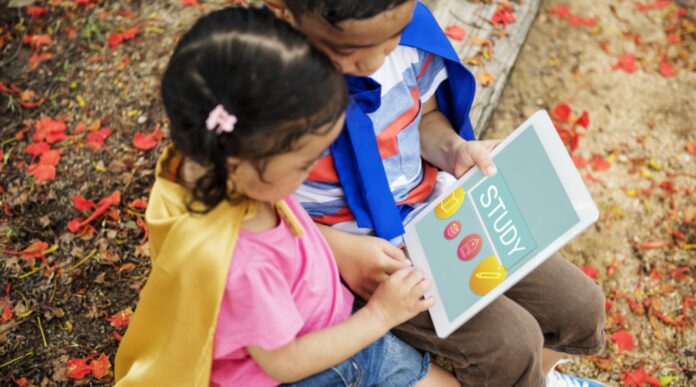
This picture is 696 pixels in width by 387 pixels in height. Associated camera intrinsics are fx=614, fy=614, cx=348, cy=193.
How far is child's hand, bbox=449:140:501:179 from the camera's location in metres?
1.57

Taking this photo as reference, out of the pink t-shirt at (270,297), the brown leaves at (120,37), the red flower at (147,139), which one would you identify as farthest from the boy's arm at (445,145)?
the brown leaves at (120,37)

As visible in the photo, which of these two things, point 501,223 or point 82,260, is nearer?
point 501,223

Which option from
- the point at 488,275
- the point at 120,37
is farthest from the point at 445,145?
the point at 120,37

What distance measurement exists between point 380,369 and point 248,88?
0.81 m

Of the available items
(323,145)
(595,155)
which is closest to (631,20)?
(595,155)

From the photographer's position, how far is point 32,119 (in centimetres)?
273

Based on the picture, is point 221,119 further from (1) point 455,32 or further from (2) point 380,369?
(1) point 455,32

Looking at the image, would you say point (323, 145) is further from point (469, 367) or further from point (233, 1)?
point (233, 1)

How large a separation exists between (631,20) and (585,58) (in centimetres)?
47

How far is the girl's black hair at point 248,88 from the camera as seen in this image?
106 centimetres

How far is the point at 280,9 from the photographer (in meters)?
1.34

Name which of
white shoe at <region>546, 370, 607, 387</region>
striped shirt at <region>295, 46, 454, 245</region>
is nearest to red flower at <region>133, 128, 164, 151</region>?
striped shirt at <region>295, 46, 454, 245</region>

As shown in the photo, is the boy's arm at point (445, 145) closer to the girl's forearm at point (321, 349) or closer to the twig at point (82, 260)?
the girl's forearm at point (321, 349)

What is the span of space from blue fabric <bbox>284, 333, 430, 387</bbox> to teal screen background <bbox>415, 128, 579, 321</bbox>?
0.18m
